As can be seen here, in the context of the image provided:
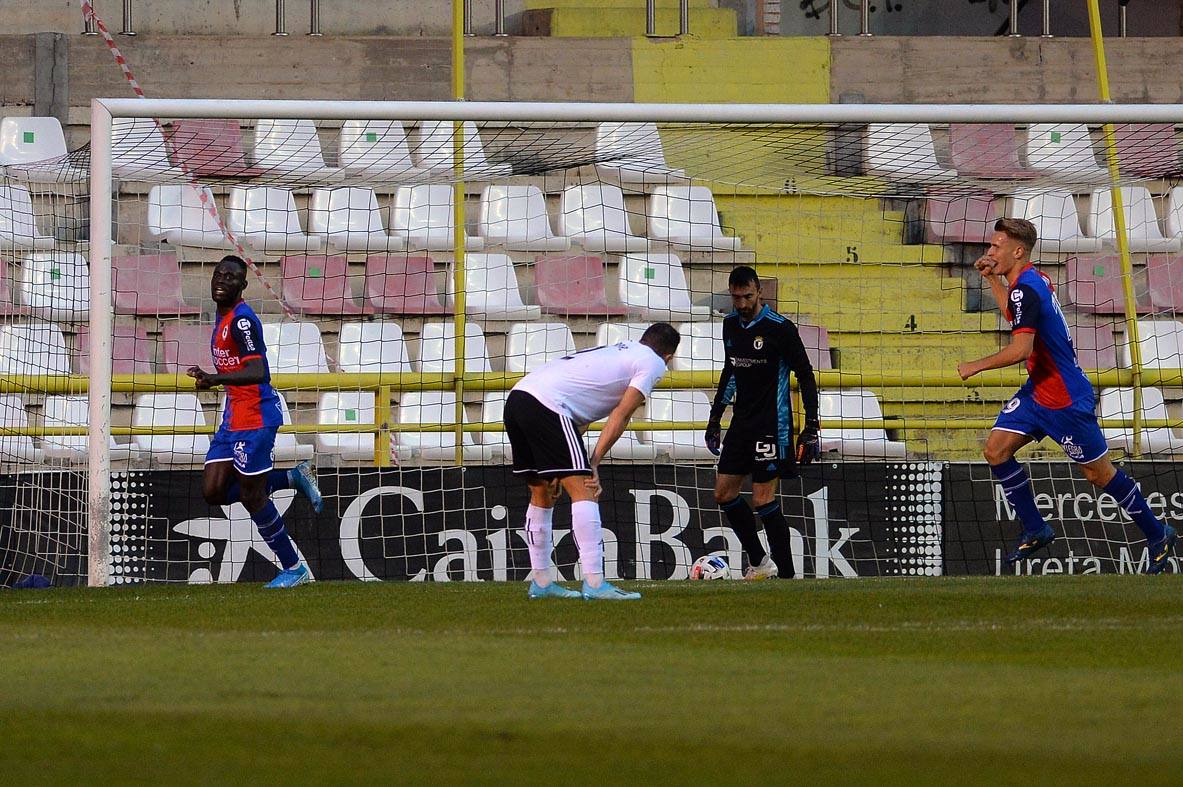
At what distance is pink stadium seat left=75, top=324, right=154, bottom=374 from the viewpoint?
12711mm

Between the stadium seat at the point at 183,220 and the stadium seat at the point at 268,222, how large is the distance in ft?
0.64

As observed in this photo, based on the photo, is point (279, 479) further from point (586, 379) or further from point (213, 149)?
point (213, 149)

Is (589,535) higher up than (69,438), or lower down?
lower down

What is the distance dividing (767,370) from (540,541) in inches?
86.6

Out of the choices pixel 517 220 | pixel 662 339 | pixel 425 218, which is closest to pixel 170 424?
pixel 425 218

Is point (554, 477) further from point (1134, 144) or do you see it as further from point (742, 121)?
point (1134, 144)

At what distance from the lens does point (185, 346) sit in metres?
12.9

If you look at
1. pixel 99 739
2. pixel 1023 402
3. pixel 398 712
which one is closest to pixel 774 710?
pixel 398 712

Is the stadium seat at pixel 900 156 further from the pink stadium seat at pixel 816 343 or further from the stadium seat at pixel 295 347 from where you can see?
the stadium seat at pixel 295 347

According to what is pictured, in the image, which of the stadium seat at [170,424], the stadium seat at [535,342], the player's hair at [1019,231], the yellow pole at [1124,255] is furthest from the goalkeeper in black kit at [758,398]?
the stadium seat at [170,424]

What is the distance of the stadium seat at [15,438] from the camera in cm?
1134

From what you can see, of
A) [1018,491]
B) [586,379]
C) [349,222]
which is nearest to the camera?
[586,379]

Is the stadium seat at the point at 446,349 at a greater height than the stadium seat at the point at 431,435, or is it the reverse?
the stadium seat at the point at 446,349

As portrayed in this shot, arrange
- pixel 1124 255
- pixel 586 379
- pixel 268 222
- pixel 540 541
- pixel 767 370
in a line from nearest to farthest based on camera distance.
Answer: pixel 586 379 → pixel 540 541 → pixel 767 370 → pixel 1124 255 → pixel 268 222
